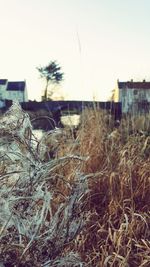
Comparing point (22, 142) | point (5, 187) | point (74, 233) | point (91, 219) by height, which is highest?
point (22, 142)

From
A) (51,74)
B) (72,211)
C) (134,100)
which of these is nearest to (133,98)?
(134,100)

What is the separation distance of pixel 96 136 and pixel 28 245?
8.47 ft

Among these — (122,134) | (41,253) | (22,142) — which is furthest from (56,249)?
(122,134)

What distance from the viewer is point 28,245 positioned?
1822 mm

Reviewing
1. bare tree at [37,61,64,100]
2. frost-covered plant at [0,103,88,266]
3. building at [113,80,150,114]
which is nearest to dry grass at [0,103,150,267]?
frost-covered plant at [0,103,88,266]

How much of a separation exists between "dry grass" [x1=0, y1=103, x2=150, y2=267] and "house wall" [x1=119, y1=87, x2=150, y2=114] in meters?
2.80

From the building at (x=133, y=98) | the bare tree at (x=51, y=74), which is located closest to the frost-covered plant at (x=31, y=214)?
the building at (x=133, y=98)

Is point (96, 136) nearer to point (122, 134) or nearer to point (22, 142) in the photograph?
point (122, 134)

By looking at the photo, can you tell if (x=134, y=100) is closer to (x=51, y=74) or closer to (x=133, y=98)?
(x=133, y=98)

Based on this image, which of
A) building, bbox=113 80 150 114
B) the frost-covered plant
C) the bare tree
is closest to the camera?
the frost-covered plant

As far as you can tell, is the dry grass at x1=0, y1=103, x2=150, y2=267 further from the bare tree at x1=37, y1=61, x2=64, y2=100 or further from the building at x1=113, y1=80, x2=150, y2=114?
the bare tree at x1=37, y1=61, x2=64, y2=100

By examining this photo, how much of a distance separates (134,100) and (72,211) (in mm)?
5427

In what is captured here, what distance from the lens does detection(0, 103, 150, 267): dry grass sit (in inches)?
77.3

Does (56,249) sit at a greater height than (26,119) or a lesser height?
lesser
